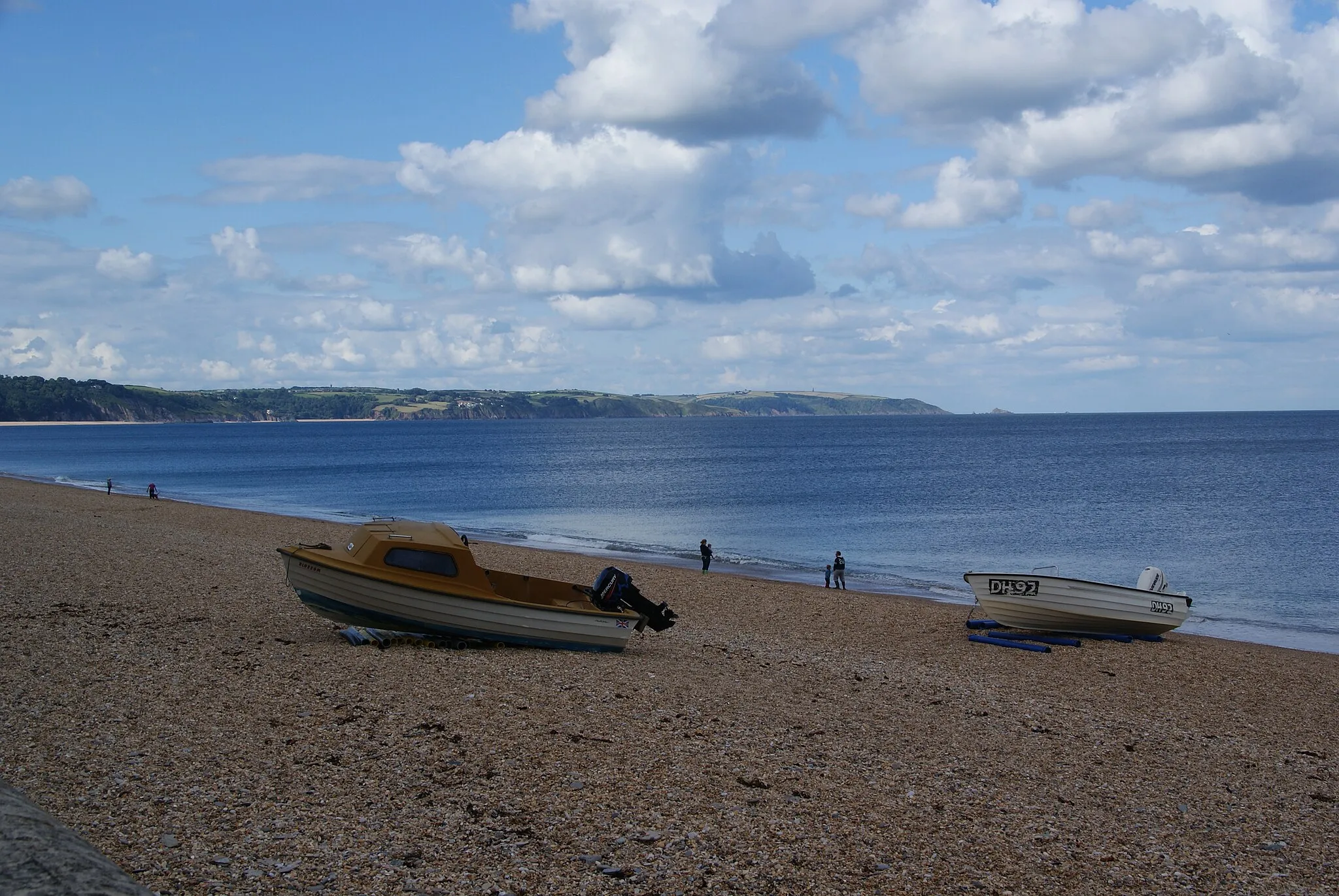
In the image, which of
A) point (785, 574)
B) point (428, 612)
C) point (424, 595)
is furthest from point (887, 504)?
point (424, 595)

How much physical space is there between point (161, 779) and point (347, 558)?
7.00 m

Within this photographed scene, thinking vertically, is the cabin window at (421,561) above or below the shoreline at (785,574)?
above

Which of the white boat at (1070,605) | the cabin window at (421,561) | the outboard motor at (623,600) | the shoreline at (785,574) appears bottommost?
the shoreline at (785,574)

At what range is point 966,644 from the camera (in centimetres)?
2091

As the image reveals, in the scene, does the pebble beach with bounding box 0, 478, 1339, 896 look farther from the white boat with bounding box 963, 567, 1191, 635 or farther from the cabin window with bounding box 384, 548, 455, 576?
the white boat with bounding box 963, 567, 1191, 635

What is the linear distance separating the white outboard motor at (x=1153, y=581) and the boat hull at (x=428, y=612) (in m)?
13.4

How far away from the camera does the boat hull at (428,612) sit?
616 inches

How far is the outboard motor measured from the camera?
1689cm

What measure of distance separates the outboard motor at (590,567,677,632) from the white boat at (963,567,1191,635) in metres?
8.07

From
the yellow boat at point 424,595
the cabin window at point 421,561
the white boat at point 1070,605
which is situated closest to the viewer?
the yellow boat at point 424,595

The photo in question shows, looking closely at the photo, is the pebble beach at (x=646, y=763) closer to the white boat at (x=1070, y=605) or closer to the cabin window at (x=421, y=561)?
the cabin window at (x=421, y=561)

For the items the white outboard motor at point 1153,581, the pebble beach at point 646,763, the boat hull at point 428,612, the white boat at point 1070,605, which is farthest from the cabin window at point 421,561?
the white outboard motor at point 1153,581

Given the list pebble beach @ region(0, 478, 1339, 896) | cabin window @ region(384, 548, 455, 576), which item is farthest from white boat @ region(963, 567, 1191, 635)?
cabin window @ region(384, 548, 455, 576)

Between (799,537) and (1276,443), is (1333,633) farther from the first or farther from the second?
(1276,443)
